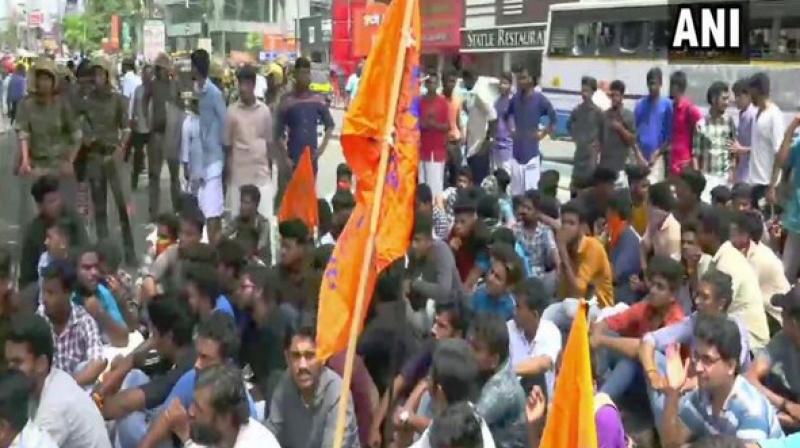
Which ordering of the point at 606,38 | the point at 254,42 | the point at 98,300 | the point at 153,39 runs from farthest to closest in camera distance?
the point at 254,42
the point at 153,39
the point at 606,38
the point at 98,300

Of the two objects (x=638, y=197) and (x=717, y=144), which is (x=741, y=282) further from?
(x=717, y=144)

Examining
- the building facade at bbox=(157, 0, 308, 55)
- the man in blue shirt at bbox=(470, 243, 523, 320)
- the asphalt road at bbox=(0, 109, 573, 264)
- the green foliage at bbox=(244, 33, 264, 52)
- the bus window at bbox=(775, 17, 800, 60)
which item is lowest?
the asphalt road at bbox=(0, 109, 573, 264)

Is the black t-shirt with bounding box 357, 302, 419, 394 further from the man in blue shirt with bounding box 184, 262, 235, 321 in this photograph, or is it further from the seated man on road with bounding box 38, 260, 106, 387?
the seated man on road with bounding box 38, 260, 106, 387

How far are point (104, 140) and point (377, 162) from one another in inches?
238

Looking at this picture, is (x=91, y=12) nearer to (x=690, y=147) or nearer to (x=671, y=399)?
(x=690, y=147)

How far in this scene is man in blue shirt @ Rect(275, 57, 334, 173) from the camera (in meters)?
10.4

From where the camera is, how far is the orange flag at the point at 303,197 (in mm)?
8375

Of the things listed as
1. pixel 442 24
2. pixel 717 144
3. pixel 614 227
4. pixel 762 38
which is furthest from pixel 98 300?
pixel 442 24

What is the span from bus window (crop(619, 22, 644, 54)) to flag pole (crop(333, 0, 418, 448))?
54.4ft

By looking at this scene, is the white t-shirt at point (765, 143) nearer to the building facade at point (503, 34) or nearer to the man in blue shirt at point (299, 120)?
the man in blue shirt at point (299, 120)

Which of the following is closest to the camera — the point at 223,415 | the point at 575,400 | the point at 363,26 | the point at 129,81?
the point at 575,400

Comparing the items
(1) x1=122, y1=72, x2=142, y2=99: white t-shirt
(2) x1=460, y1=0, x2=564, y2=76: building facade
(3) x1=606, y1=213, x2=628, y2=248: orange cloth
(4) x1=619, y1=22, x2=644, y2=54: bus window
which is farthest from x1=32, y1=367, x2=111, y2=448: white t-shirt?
(2) x1=460, y1=0, x2=564, y2=76: building facade

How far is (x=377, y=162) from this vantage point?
17.0 feet

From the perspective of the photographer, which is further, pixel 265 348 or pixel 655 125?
pixel 655 125
